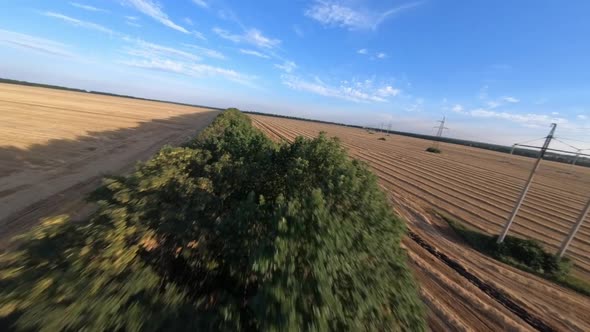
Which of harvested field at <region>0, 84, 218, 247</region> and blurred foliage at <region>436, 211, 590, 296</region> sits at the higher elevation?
blurred foliage at <region>436, 211, 590, 296</region>

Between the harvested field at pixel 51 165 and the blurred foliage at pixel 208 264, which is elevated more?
the blurred foliage at pixel 208 264

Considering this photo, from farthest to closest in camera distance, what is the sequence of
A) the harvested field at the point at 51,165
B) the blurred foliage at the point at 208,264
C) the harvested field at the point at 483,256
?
1. the harvested field at the point at 51,165
2. the harvested field at the point at 483,256
3. the blurred foliage at the point at 208,264

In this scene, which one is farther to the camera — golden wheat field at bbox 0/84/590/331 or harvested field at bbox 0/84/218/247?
harvested field at bbox 0/84/218/247

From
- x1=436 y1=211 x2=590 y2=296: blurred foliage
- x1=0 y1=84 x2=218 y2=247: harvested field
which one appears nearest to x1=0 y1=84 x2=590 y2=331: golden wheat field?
x1=0 y1=84 x2=218 y2=247: harvested field

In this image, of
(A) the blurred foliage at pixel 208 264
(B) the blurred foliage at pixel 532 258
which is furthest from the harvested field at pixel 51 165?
(B) the blurred foliage at pixel 532 258

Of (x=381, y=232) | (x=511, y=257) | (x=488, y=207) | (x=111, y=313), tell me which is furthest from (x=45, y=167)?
(x=488, y=207)

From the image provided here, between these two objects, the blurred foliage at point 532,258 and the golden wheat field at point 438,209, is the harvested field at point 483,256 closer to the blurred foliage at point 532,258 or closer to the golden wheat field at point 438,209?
the golden wheat field at point 438,209

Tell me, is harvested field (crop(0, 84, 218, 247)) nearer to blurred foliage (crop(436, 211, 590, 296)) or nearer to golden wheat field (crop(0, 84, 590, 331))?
golden wheat field (crop(0, 84, 590, 331))

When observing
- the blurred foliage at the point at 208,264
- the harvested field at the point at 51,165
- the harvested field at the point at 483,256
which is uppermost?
the blurred foliage at the point at 208,264

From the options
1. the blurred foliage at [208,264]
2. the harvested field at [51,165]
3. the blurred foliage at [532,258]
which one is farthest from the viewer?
the harvested field at [51,165]
